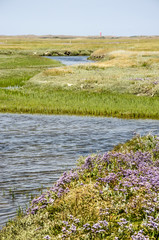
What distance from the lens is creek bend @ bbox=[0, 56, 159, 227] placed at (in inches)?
486

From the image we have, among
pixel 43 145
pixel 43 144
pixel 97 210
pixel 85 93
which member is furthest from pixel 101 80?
pixel 97 210

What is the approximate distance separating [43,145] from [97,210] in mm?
10382

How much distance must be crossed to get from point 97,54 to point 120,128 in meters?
82.2

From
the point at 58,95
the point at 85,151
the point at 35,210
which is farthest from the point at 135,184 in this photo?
the point at 58,95

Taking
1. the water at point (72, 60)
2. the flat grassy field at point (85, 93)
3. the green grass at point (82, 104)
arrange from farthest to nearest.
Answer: the water at point (72, 60) → the flat grassy field at point (85, 93) → the green grass at point (82, 104)

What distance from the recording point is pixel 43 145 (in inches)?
736

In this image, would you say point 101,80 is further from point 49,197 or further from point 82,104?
point 49,197

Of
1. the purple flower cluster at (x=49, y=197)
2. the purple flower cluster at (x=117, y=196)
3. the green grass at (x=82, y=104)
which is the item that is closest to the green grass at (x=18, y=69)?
the green grass at (x=82, y=104)

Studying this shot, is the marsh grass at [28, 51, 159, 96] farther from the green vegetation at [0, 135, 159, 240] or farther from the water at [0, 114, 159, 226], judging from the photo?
the green vegetation at [0, 135, 159, 240]

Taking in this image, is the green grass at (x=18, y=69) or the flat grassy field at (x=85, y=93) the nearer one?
the flat grassy field at (x=85, y=93)

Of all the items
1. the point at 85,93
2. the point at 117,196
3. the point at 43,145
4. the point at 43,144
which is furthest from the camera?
the point at 85,93

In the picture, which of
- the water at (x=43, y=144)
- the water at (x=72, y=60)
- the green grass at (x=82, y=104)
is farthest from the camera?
the water at (x=72, y=60)

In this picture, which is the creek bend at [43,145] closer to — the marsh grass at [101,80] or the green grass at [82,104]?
the green grass at [82,104]

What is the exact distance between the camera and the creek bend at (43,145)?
40.5 feet
